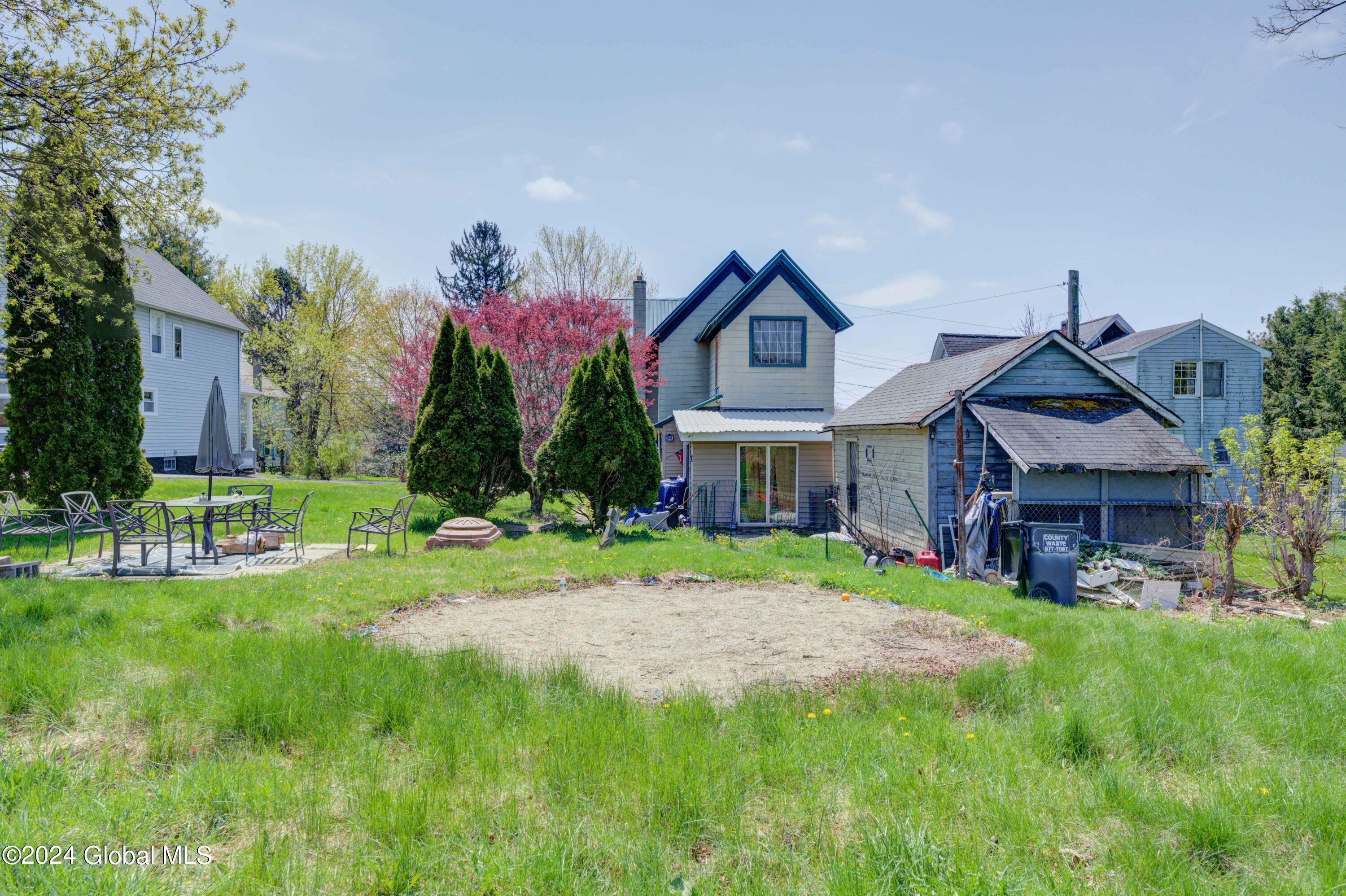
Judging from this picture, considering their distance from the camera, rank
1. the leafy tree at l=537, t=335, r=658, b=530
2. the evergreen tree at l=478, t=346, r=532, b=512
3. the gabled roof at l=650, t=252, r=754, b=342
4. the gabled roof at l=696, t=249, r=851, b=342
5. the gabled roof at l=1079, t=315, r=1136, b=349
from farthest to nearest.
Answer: the gabled roof at l=1079, t=315, r=1136, b=349 → the gabled roof at l=650, t=252, r=754, b=342 → the gabled roof at l=696, t=249, r=851, b=342 → the evergreen tree at l=478, t=346, r=532, b=512 → the leafy tree at l=537, t=335, r=658, b=530

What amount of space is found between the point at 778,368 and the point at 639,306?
710cm

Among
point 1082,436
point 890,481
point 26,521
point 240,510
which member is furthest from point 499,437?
point 1082,436

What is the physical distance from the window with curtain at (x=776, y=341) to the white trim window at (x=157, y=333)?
20973mm

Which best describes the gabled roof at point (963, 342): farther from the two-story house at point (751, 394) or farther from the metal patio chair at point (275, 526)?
the metal patio chair at point (275, 526)

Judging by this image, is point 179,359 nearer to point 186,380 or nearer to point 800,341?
point 186,380

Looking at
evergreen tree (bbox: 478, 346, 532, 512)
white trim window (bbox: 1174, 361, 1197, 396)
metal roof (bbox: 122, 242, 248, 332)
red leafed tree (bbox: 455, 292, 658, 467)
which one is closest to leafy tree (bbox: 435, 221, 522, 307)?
metal roof (bbox: 122, 242, 248, 332)

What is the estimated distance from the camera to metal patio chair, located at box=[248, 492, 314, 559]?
423 inches

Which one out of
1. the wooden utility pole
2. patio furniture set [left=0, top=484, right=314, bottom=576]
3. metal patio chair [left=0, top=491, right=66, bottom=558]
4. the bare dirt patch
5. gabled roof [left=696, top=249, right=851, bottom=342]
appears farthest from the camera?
gabled roof [left=696, top=249, right=851, bottom=342]

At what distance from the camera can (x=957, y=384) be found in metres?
13.5

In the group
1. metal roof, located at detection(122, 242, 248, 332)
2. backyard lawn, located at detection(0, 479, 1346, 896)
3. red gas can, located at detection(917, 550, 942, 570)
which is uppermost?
metal roof, located at detection(122, 242, 248, 332)

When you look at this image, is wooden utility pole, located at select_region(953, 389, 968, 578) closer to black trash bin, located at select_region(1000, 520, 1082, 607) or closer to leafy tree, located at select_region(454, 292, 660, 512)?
black trash bin, located at select_region(1000, 520, 1082, 607)

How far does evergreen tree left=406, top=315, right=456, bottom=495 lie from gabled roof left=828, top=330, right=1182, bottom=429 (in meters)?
9.53

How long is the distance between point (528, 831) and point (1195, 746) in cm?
382

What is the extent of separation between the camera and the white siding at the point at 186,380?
23297 mm
